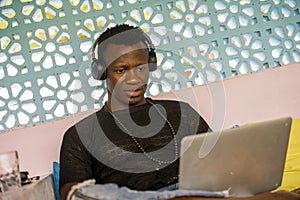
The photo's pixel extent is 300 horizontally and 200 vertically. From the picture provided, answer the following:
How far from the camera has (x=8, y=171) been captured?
150 cm

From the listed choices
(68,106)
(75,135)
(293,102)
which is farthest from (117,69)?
(293,102)

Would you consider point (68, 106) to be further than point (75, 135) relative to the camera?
Yes

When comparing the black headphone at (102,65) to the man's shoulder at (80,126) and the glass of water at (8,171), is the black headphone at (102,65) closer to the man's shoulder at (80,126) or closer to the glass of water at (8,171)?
the man's shoulder at (80,126)

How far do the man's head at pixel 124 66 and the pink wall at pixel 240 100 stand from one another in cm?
46

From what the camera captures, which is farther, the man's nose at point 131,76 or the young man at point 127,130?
the man's nose at point 131,76

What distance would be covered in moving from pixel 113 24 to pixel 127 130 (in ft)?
2.47

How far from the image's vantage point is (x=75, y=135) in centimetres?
167

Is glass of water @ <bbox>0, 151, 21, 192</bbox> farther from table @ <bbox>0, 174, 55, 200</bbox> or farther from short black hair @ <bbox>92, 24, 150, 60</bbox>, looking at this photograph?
short black hair @ <bbox>92, 24, 150, 60</bbox>

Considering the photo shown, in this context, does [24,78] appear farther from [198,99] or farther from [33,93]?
[198,99]

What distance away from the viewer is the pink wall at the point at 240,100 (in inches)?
87.1

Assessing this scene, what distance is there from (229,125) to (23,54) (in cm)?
101

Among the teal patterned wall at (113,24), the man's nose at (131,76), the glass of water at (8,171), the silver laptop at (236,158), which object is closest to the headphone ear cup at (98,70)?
the man's nose at (131,76)

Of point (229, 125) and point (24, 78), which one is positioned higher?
point (24, 78)

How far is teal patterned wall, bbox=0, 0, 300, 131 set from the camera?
2.27 m
